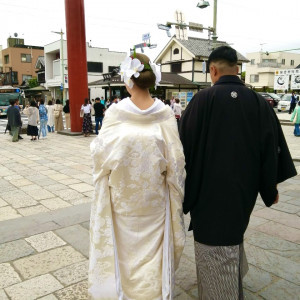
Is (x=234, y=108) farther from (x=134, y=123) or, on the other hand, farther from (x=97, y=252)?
(x=97, y=252)

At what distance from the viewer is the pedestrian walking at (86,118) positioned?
38.2 feet

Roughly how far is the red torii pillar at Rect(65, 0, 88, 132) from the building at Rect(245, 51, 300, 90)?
112ft

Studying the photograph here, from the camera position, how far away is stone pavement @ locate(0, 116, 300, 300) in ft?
7.81

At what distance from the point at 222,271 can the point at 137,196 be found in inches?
28.2

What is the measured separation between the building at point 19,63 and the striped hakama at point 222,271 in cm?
4908

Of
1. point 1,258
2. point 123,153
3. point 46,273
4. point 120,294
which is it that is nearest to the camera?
point 123,153

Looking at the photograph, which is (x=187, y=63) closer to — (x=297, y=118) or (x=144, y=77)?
(x=297, y=118)

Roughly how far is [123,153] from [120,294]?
890mm

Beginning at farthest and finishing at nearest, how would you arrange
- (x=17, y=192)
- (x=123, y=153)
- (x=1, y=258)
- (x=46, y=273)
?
(x=17, y=192) → (x=1, y=258) → (x=46, y=273) → (x=123, y=153)

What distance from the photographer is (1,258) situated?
2838mm

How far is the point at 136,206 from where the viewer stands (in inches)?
73.0

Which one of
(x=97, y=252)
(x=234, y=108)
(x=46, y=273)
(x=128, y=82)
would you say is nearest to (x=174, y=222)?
(x=97, y=252)

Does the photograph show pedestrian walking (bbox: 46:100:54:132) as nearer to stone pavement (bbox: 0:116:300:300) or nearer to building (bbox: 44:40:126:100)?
stone pavement (bbox: 0:116:300:300)

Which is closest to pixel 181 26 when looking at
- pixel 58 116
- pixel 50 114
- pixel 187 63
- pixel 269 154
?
pixel 58 116
